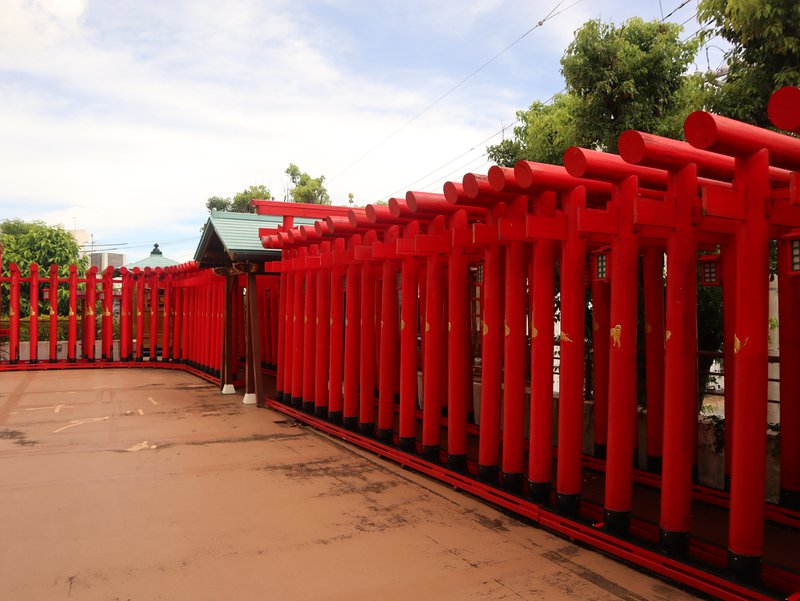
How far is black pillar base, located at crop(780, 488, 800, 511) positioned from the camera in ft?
16.0

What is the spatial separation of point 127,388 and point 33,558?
892cm

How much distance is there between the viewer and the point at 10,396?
11.2 meters

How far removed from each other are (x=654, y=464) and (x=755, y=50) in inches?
149

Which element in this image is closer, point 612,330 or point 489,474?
point 612,330

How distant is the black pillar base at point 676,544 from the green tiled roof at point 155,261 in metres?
20.8

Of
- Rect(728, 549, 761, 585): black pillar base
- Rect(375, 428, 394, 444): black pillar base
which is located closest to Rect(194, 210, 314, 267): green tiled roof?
Rect(375, 428, 394, 444): black pillar base

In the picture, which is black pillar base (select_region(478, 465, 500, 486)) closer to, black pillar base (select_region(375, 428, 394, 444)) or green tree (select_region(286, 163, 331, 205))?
black pillar base (select_region(375, 428, 394, 444))

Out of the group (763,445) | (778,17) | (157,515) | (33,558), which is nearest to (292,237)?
Answer: (157,515)

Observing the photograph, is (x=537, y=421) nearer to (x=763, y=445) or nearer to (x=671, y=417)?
(x=671, y=417)

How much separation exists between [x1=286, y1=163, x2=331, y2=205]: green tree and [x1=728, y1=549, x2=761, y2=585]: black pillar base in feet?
97.1

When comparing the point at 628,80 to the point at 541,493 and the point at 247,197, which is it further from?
the point at 247,197

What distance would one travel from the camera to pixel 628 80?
6.86 meters

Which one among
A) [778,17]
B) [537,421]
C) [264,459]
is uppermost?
[778,17]

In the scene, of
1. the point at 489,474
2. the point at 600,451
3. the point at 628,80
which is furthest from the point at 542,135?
the point at 489,474
